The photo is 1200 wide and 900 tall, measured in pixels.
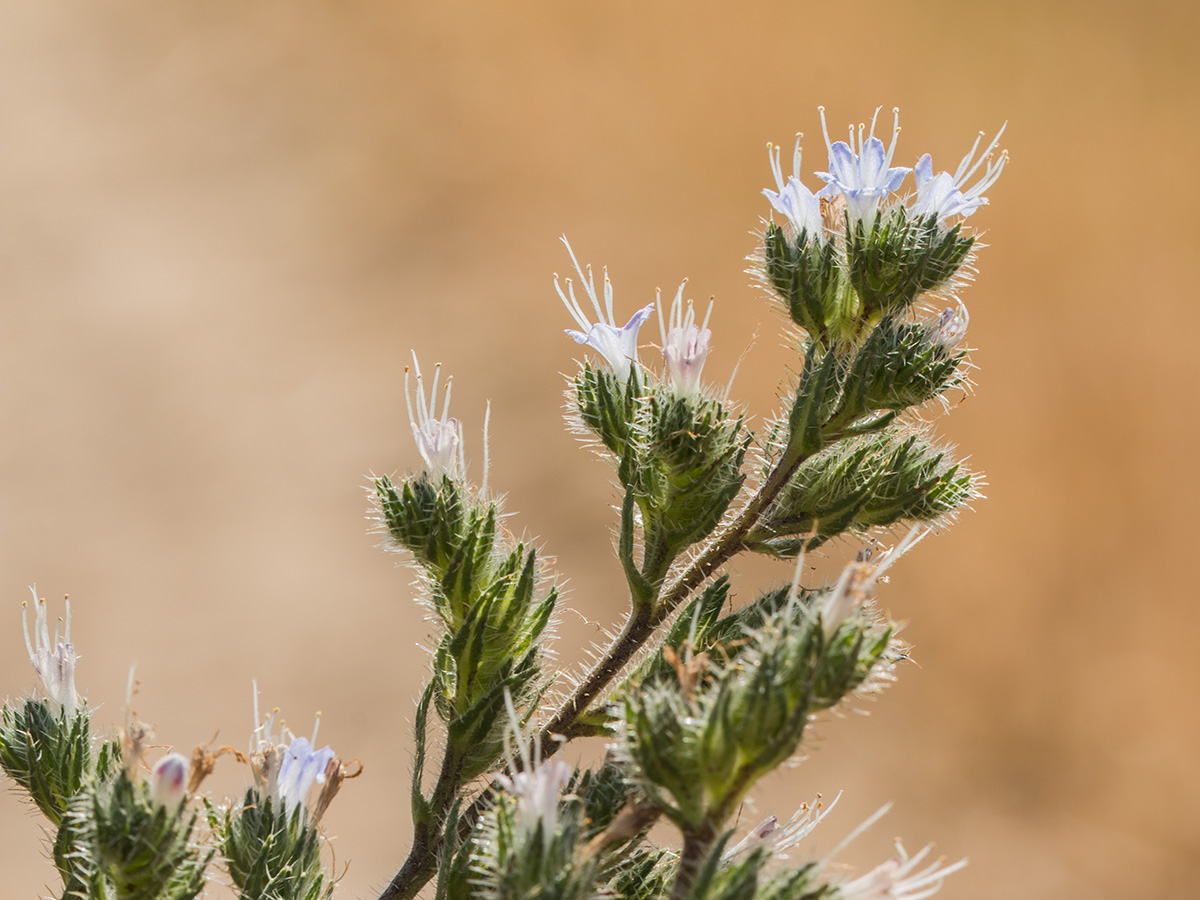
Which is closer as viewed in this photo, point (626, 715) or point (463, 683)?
point (626, 715)

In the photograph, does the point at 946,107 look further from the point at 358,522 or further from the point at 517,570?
the point at 517,570

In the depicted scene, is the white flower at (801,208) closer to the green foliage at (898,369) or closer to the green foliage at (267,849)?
the green foliage at (898,369)

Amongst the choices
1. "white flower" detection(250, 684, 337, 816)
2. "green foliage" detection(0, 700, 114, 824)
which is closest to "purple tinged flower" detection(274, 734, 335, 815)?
"white flower" detection(250, 684, 337, 816)

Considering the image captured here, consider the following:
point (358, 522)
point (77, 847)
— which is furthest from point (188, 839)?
point (358, 522)

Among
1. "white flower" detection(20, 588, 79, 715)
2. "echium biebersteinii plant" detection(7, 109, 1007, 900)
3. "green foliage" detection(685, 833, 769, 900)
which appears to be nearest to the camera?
"green foliage" detection(685, 833, 769, 900)

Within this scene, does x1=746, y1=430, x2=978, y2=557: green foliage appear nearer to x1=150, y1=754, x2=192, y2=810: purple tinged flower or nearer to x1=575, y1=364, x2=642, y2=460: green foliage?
x1=575, y1=364, x2=642, y2=460: green foliage
